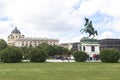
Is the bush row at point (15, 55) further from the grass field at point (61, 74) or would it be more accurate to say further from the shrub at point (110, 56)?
the grass field at point (61, 74)

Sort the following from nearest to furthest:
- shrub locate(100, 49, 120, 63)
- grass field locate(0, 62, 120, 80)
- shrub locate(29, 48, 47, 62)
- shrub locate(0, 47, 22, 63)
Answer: grass field locate(0, 62, 120, 80) < shrub locate(100, 49, 120, 63) < shrub locate(0, 47, 22, 63) < shrub locate(29, 48, 47, 62)

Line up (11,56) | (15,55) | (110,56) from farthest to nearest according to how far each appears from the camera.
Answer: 1. (15,55)
2. (11,56)
3. (110,56)

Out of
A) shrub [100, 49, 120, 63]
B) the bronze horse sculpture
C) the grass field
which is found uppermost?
the bronze horse sculpture

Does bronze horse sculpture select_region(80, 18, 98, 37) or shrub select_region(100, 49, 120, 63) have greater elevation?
bronze horse sculpture select_region(80, 18, 98, 37)

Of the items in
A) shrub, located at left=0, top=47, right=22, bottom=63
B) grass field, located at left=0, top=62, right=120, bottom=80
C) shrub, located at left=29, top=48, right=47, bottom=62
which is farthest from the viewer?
shrub, located at left=29, top=48, right=47, bottom=62

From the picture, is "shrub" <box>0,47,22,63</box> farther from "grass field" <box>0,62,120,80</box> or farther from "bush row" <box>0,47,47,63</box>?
"grass field" <box>0,62,120,80</box>

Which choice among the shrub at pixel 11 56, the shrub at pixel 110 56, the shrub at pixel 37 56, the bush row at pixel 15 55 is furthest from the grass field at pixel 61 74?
the shrub at pixel 37 56

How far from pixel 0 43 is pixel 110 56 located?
110 m

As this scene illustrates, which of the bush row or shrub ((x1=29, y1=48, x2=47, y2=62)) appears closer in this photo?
the bush row

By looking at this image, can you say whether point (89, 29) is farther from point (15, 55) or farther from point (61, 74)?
point (61, 74)

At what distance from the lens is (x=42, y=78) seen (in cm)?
2281

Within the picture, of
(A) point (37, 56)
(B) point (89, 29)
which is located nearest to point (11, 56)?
(A) point (37, 56)

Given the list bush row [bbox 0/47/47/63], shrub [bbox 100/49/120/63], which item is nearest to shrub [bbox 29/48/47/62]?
bush row [bbox 0/47/47/63]

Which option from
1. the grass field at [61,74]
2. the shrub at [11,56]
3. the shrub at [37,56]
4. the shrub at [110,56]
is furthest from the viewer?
the shrub at [37,56]
